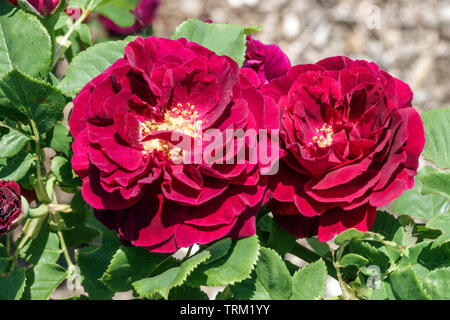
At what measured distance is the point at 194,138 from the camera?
0.61 meters

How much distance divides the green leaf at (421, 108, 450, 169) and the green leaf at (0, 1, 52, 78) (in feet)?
1.75

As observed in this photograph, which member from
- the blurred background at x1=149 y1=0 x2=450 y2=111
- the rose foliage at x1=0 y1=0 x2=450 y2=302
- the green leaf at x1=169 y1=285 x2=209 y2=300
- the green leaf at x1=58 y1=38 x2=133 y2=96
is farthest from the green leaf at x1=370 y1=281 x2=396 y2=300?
the blurred background at x1=149 y1=0 x2=450 y2=111

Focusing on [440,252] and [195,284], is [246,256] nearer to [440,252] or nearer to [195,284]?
[195,284]

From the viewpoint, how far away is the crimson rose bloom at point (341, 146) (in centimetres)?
57

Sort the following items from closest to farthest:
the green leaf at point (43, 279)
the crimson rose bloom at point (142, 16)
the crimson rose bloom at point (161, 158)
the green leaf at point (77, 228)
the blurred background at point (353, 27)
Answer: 1. the crimson rose bloom at point (161, 158)
2. the green leaf at point (43, 279)
3. the green leaf at point (77, 228)
4. the crimson rose bloom at point (142, 16)
5. the blurred background at point (353, 27)

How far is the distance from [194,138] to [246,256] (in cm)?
15

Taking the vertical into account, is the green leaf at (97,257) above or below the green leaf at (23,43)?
below

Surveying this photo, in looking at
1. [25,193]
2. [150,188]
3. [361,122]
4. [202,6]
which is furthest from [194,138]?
[202,6]

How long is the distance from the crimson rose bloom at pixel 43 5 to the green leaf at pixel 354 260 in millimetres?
528

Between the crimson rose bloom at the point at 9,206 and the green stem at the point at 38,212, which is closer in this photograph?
the crimson rose bloom at the point at 9,206

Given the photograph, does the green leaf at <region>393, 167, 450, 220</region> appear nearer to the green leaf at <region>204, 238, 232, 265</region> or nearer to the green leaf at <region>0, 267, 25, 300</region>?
the green leaf at <region>204, 238, 232, 265</region>

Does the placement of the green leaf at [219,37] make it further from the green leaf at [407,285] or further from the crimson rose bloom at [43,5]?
the green leaf at [407,285]

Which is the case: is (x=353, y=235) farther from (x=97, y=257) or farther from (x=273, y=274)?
(x=97, y=257)

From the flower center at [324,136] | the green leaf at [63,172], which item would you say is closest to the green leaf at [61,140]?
the green leaf at [63,172]
